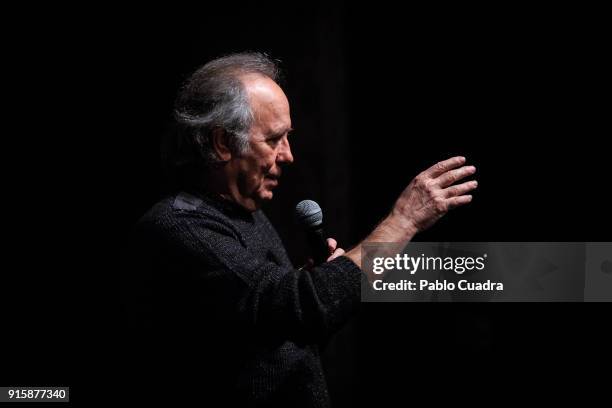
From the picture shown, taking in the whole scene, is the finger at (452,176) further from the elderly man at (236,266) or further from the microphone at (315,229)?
the microphone at (315,229)

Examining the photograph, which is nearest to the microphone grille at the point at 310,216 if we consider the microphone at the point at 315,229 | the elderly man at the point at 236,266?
the microphone at the point at 315,229

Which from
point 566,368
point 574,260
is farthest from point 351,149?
point 566,368

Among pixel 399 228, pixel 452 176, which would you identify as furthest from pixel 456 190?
pixel 399 228

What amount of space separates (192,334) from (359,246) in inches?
19.1

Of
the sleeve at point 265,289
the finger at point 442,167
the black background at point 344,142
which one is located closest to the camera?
the sleeve at point 265,289

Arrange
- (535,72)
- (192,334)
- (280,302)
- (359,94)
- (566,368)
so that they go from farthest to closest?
(359,94)
(566,368)
(535,72)
(192,334)
(280,302)

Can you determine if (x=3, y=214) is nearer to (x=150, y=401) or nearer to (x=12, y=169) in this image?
(x=12, y=169)

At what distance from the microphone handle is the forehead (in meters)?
0.29

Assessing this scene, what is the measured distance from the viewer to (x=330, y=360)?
2777mm

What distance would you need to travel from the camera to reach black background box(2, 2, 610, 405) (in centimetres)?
227

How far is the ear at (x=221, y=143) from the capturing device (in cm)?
158

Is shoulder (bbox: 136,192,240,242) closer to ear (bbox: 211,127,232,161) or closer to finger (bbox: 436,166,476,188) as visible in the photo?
ear (bbox: 211,127,232,161)

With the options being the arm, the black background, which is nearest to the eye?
the arm

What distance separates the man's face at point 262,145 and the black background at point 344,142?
92cm
